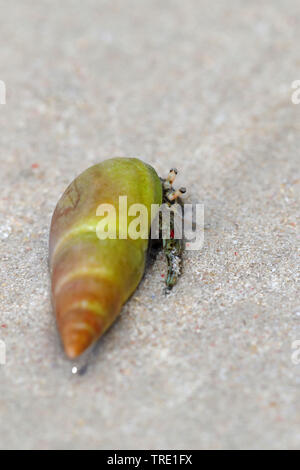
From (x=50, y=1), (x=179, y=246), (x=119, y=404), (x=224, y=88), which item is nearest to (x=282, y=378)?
(x=119, y=404)

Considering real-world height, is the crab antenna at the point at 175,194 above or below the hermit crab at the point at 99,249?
above

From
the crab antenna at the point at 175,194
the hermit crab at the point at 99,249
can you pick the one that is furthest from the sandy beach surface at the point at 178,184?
the crab antenna at the point at 175,194

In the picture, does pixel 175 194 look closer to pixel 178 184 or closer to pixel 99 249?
pixel 178 184

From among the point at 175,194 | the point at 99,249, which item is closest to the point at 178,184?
the point at 175,194

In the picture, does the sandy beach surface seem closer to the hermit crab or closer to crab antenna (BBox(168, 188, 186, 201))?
the hermit crab

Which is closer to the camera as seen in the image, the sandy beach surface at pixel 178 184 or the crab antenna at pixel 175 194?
the sandy beach surface at pixel 178 184

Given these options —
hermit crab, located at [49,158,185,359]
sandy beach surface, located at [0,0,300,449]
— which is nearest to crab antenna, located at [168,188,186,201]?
hermit crab, located at [49,158,185,359]

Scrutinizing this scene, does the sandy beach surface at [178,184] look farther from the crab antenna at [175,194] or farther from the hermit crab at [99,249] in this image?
the crab antenna at [175,194]
